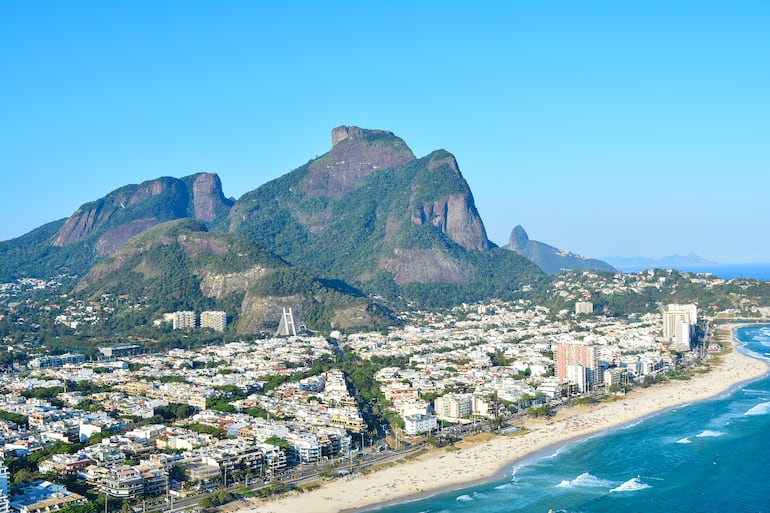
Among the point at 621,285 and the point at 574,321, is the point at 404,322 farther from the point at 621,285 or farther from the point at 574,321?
the point at 621,285

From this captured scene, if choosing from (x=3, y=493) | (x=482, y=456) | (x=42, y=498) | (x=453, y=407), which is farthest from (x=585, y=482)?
(x=3, y=493)

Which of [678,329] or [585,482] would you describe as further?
[678,329]

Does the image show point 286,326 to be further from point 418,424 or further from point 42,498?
point 42,498

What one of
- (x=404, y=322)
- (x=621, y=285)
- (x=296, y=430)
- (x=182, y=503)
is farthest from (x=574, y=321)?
(x=182, y=503)

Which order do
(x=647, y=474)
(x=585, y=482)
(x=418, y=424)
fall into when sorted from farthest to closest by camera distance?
(x=418, y=424), (x=647, y=474), (x=585, y=482)

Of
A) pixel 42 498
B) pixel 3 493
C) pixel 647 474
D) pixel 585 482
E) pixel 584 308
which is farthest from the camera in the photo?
pixel 584 308

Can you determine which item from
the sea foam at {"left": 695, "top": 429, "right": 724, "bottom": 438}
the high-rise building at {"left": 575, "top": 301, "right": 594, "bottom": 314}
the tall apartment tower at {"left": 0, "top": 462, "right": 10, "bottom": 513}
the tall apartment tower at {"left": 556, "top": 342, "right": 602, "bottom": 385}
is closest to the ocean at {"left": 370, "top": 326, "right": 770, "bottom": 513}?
the sea foam at {"left": 695, "top": 429, "right": 724, "bottom": 438}
